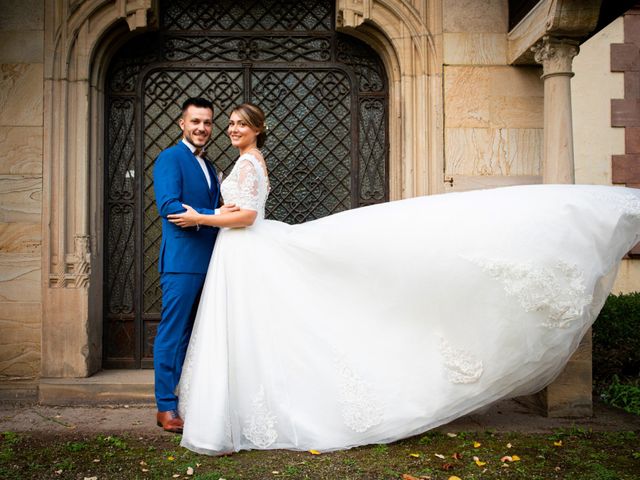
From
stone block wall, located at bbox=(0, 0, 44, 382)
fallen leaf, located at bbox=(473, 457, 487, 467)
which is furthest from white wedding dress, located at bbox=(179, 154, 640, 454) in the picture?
stone block wall, located at bbox=(0, 0, 44, 382)

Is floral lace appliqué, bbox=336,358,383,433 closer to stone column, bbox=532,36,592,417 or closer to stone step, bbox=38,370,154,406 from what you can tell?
stone column, bbox=532,36,592,417

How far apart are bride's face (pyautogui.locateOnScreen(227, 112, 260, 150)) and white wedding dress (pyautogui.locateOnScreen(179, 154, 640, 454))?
330mm

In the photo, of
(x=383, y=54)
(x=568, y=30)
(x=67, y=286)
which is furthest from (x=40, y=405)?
(x=568, y=30)

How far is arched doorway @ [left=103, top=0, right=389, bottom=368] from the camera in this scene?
5.84 m

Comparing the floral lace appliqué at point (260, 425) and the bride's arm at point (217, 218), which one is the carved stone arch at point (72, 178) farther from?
the floral lace appliqué at point (260, 425)

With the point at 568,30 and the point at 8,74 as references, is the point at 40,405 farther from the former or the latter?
the point at 568,30

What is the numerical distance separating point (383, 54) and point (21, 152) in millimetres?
3530

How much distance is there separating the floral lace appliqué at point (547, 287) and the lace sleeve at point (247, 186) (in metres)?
1.44

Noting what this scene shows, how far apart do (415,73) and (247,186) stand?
2.55 metres

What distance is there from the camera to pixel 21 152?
17.4ft

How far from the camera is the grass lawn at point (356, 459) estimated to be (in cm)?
327

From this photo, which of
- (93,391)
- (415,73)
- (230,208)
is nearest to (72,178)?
(93,391)

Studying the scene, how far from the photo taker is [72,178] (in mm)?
5340

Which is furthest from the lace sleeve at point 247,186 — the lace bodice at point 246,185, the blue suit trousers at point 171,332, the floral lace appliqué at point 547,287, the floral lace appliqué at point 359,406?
the floral lace appliqué at point 547,287
